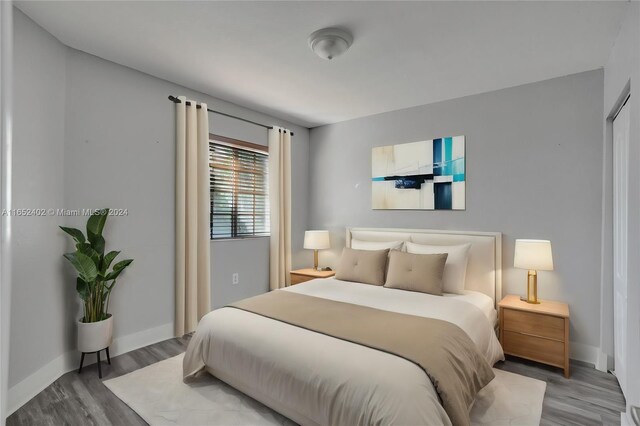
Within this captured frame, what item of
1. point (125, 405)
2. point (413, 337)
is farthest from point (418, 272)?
point (125, 405)

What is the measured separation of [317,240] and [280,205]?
→ 2.27ft

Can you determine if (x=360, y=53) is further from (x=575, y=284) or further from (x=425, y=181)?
(x=575, y=284)

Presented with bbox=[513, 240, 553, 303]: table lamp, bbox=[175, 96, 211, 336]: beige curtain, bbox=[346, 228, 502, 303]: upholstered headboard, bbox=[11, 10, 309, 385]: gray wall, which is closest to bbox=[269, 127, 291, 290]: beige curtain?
bbox=[11, 10, 309, 385]: gray wall

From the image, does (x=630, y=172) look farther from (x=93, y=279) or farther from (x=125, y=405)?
(x=93, y=279)

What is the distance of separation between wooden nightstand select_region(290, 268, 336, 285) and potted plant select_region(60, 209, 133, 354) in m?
2.11

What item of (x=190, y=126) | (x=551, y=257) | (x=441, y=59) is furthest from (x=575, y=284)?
(x=190, y=126)

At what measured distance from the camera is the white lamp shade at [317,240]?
4293 mm

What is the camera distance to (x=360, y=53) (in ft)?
8.55

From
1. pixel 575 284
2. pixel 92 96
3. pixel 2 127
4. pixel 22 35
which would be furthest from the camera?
pixel 575 284

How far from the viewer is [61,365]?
2516 mm

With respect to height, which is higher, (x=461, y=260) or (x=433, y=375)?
(x=461, y=260)

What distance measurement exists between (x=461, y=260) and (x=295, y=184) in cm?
251

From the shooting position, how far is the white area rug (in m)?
2.03

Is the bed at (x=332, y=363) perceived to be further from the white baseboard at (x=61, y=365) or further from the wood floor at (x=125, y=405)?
the white baseboard at (x=61, y=365)
